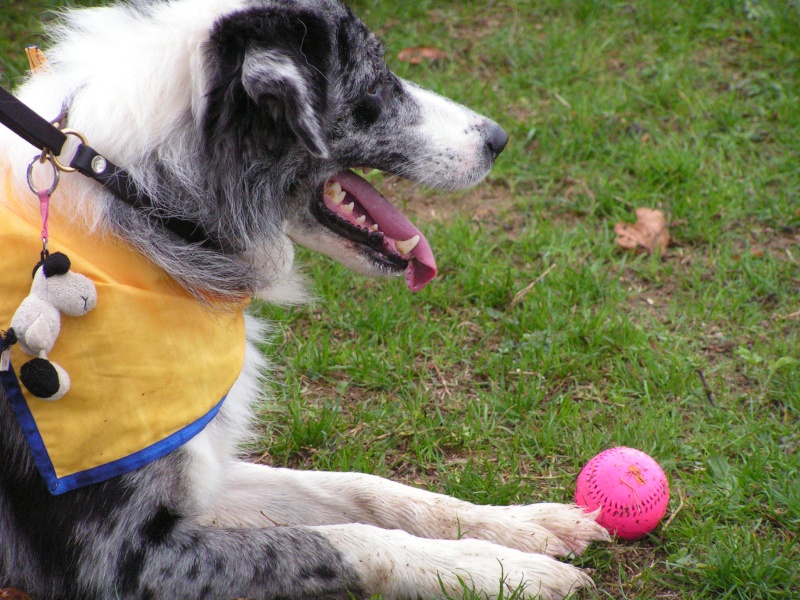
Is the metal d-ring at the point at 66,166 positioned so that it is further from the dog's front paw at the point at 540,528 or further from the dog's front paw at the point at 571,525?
the dog's front paw at the point at 571,525

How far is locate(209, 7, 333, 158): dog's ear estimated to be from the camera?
215 cm

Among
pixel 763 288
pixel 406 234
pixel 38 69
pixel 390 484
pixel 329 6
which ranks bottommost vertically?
pixel 390 484

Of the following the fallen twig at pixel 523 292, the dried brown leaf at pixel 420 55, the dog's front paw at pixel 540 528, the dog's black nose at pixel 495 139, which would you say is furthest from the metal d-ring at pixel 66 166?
the dried brown leaf at pixel 420 55

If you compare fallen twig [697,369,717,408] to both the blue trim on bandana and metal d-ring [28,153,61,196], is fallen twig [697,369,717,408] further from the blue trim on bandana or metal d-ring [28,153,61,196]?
metal d-ring [28,153,61,196]

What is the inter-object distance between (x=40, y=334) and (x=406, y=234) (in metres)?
1.27

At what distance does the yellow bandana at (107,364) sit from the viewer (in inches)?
85.4

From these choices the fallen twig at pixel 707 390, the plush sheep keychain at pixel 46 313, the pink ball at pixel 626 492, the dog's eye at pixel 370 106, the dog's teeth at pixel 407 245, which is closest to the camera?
the plush sheep keychain at pixel 46 313

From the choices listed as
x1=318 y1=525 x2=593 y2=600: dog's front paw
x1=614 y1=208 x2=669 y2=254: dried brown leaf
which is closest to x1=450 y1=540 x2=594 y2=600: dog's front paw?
x1=318 y1=525 x2=593 y2=600: dog's front paw

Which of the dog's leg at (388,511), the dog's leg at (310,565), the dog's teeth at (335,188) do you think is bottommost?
the dog's leg at (388,511)

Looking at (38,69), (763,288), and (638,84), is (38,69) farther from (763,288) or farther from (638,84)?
(638,84)

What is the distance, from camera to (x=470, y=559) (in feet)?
8.38

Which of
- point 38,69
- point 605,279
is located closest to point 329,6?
point 38,69

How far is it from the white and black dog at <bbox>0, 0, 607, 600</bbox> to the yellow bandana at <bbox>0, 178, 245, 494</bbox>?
0.05 meters

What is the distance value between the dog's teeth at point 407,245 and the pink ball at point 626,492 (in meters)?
0.97
